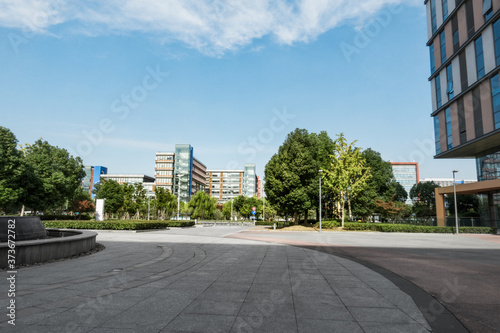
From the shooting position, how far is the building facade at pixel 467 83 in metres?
31.6

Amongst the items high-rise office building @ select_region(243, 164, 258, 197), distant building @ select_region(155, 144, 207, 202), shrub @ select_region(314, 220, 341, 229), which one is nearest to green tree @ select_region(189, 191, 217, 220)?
shrub @ select_region(314, 220, 341, 229)

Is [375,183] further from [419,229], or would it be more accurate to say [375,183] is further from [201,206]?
[201,206]

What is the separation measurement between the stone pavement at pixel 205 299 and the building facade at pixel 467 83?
33.4 meters

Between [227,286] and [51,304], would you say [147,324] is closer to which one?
[51,304]

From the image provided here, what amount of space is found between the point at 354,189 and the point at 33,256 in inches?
1481

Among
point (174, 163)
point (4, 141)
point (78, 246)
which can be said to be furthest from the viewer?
point (174, 163)

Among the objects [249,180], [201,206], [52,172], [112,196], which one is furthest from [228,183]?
[52,172]

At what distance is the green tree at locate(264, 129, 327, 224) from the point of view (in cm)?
3931

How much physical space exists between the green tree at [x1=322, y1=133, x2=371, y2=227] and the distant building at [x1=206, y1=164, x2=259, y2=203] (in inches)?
4536

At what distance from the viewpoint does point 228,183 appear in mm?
157375

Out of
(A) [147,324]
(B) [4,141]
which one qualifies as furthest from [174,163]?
(A) [147,324]

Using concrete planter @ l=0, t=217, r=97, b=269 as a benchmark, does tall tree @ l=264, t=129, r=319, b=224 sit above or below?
above

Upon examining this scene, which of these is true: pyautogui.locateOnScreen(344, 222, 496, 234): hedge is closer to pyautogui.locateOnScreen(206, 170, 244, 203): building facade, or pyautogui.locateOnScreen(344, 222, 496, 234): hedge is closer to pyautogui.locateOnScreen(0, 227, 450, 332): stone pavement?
pyautogui.locateOnScreen(0, 227, 450, 332): stone pavement

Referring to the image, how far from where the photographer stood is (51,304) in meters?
5.11
